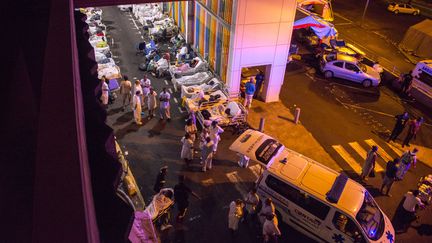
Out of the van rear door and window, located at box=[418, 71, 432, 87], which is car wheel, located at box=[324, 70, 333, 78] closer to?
window, located at box=[418, 71, 432, 87]

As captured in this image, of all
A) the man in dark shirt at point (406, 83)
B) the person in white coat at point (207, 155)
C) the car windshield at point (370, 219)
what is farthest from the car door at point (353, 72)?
the car windshield at point (370, 219)

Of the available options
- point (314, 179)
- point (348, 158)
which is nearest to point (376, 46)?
point (348, 158)

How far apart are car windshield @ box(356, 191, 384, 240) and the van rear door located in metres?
3.15

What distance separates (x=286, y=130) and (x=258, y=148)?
5.36 m

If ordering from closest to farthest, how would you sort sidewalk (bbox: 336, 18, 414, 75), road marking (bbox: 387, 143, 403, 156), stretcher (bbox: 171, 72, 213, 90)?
road marking (bbox: 387, 143, 403, 156), stretcher (bbox: 171, 72, 213, 90), sidewalk (bbox: 336, 18, 414, 75)

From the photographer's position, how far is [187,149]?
46.9 ft

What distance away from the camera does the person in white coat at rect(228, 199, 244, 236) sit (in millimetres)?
11188

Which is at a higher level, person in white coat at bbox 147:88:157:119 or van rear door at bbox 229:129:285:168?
van rear door at bbox 229:129:285:168

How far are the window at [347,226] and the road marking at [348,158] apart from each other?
4.97m

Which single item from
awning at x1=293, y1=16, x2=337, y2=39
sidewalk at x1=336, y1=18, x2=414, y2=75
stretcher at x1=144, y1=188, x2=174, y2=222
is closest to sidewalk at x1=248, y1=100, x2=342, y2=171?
stretcher at x1=144, y1=188, x2=174, y2=222

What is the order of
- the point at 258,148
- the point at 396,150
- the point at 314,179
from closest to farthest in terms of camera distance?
1. the point at 314,179
2. the point at 258,148
3. the point at 396,150

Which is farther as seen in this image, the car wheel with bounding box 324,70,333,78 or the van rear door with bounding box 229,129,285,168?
the car wheel with bounding box 324,70,333,78

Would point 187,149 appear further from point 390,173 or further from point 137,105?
point 390,173

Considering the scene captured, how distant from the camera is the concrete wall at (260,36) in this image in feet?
55.9
